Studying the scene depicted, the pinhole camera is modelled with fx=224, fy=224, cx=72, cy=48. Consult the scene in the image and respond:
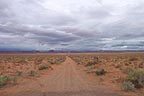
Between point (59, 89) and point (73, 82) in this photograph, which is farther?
point (73, 82)

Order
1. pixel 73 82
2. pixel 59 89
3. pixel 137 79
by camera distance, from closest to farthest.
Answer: pixel 59 89 < pixel 137 79 < pixel 73 82

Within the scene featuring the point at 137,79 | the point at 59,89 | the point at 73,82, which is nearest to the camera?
the point at 59,89

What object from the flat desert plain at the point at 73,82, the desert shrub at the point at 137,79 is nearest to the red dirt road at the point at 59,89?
the flat desert plain at the point at 73,82

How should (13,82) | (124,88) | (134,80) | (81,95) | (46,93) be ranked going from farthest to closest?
(13,82), (134,80), (124,88), (46,93), (81,95)

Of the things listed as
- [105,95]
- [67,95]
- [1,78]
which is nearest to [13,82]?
[1,78]

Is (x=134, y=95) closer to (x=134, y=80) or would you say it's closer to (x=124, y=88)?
(x=124, y=88)

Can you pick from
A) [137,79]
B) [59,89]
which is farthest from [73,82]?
[137,79]

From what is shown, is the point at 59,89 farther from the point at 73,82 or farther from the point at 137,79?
the point at 137,79

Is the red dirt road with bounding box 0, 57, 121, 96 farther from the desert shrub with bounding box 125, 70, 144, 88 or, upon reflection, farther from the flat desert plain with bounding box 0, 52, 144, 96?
the desert shrub with bounding box 125, 70, 144, 88

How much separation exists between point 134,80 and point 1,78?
10.6 metres

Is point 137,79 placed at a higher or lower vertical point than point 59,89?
higher

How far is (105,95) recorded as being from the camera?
13.4 meters

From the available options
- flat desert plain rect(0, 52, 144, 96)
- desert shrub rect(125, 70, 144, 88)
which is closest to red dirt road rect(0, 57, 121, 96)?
flat desert plain rect(0, 52, 144, 96)

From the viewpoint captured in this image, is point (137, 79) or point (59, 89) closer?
point (59, 89)
